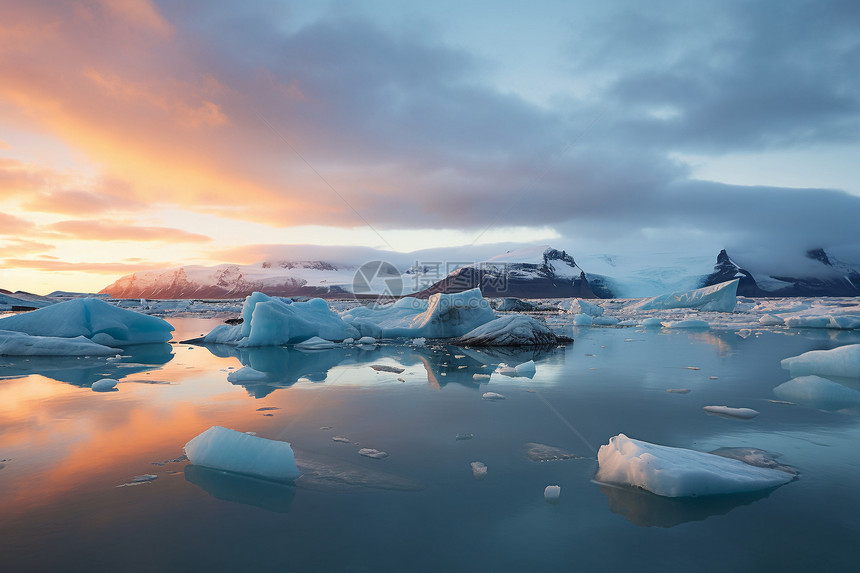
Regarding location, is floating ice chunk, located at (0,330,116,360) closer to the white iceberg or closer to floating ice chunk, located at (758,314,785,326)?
the white iceberg

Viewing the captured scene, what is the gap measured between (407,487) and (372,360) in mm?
6583

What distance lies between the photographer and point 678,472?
8.95 ft

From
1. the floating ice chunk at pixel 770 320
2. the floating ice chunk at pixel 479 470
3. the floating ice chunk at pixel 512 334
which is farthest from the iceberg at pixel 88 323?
the floating ice chunk at pixel 770 320

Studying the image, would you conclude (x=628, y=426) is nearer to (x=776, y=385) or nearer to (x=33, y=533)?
(x=776, y=385)

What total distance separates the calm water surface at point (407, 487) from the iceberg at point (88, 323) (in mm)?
6241

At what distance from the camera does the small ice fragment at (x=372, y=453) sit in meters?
3.46

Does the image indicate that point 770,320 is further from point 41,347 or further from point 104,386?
point 41,347

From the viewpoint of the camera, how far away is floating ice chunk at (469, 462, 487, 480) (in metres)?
3.07

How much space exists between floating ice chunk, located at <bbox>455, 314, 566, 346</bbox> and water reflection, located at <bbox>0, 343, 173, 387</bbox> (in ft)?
24.4

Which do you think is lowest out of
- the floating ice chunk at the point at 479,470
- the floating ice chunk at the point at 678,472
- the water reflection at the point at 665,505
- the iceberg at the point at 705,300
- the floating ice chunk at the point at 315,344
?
the floating ice chunk at the point at 315,344

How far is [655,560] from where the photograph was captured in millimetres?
2068

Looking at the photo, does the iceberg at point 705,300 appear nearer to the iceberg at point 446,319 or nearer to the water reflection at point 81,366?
the iceberg at point 446,319

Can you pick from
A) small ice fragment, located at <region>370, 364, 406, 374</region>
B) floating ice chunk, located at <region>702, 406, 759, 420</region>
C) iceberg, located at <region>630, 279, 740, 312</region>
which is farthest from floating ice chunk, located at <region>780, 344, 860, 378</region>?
iceberg, located at <region>630, 279, 740, 312</region>

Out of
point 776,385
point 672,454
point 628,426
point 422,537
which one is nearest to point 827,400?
point 776,385
